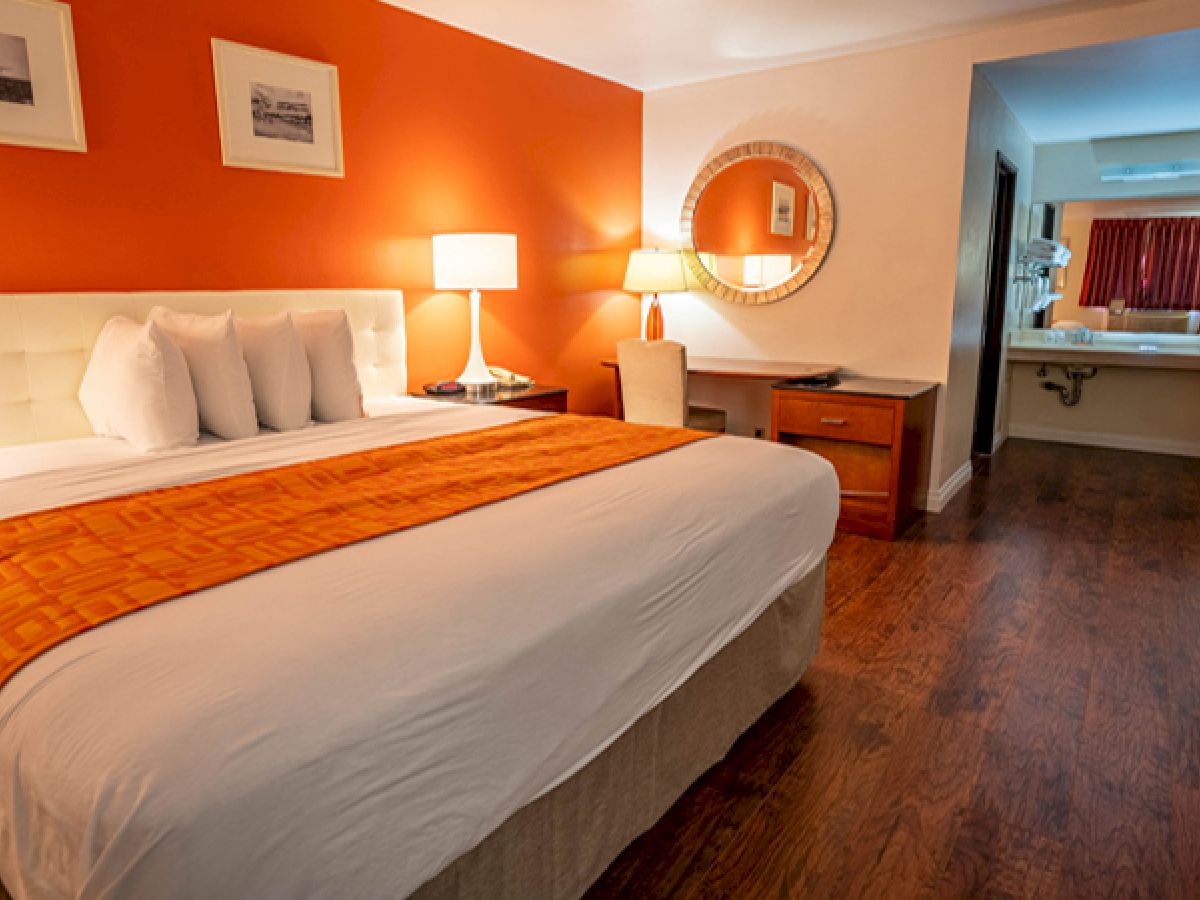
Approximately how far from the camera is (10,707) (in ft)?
A: 3.06

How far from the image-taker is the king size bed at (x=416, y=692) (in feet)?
2.74

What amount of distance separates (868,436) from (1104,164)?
361 centimetres

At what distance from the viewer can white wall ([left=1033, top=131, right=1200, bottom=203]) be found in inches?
209

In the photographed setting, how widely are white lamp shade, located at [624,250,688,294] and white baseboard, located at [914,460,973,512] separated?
6.09 ft

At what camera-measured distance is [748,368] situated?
4.30m

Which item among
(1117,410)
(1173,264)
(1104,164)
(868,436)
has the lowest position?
(1117,410)

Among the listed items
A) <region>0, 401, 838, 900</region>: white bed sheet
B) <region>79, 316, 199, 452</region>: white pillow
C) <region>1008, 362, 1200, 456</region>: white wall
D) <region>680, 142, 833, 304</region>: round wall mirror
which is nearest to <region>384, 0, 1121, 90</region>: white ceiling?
<region>680, 142, 833, 304</region>: round wall mirror

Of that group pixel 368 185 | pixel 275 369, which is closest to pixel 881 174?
pixel 368 185

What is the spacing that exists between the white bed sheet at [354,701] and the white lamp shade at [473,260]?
213 centimetres

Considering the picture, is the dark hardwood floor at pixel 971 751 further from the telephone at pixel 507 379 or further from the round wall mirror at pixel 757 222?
the round wall mirror at pixel 757 222

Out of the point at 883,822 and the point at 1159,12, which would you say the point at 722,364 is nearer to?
the point at 1159,12

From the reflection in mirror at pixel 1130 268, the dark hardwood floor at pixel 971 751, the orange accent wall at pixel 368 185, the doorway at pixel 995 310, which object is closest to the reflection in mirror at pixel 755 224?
the orange accent wall at pixel 368 185

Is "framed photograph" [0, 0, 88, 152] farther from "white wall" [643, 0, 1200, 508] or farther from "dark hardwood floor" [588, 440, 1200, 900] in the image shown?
"white wall" [643, 0, 1200, 508]

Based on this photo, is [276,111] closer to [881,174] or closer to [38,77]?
[38,77]
